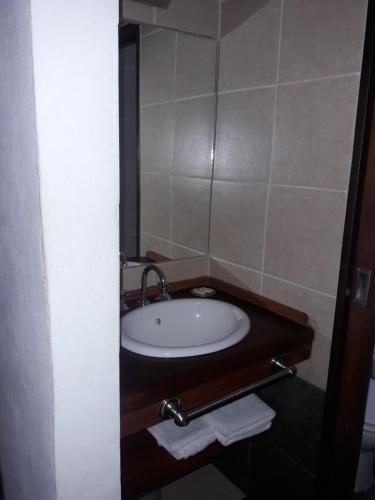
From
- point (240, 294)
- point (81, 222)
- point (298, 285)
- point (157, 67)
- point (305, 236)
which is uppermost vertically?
point (157, 67)

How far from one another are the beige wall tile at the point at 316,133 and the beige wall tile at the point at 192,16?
17.6 inches

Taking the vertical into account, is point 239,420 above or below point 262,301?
below

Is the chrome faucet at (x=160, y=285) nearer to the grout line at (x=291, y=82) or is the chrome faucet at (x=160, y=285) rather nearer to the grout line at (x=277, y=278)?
the grout line at (x=277, y=278)

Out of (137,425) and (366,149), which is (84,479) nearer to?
(137,425)

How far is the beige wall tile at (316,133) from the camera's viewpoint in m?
1.10

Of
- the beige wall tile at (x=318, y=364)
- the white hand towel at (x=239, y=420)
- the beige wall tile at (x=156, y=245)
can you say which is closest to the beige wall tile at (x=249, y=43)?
the beige wall tile at (x=156, y=245)

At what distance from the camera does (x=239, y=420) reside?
1.19m

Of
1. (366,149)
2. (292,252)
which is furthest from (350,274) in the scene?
(366,149)

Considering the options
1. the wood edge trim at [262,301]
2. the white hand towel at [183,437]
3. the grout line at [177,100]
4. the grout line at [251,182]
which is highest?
the grout line at [177,100]

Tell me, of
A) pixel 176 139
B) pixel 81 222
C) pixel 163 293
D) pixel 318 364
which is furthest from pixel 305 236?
pixel 81 222

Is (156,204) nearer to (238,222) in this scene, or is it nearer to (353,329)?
(238,222)

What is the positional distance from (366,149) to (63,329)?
0.91 meters

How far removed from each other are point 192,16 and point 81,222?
3.99 feet

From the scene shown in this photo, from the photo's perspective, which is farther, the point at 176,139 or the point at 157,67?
the point at 176,139
